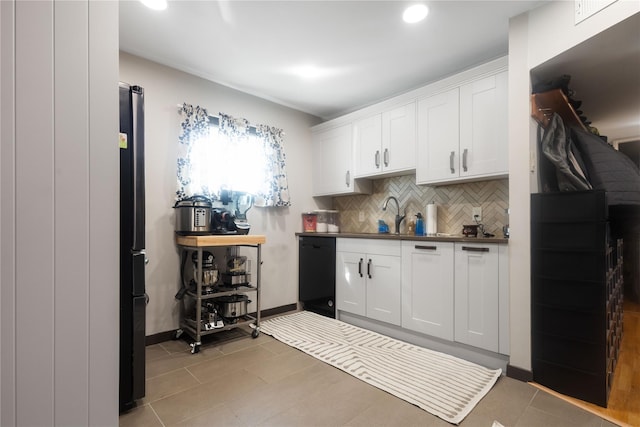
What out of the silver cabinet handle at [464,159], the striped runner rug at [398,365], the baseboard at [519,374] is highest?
the silver cabinet handle at [464,159]

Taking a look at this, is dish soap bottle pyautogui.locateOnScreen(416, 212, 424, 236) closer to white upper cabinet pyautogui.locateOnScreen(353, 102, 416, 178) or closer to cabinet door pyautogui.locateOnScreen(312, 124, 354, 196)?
white upper cabinet pyautogui.locateOnScreen(353, 102, 416, 178)

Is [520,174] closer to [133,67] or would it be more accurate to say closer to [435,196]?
[435,196]

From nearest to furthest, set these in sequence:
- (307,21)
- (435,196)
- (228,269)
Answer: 1. (307,21)
2. (228,269)
3. (435,196)

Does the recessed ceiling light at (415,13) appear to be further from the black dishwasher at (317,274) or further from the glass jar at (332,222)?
the glass jar at (332,222)

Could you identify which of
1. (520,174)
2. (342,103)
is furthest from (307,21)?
(520,174)

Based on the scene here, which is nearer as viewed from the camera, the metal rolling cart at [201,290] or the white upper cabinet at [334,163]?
the metal rolling cart at [201,290]

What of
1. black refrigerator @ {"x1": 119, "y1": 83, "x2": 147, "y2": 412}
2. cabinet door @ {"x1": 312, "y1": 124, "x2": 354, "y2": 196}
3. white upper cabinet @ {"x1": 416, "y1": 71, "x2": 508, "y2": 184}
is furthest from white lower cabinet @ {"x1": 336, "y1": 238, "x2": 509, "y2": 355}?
black refrigerator @ {"x1": 119, "y1": 83, "x2": 147, "y2": 412}

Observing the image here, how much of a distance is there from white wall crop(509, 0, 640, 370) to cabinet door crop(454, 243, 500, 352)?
0.42 feet

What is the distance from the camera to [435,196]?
10.4 ft

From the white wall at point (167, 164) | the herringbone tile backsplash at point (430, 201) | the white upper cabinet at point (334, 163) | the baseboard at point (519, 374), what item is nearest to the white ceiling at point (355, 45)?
the white wall at point (167, 164)

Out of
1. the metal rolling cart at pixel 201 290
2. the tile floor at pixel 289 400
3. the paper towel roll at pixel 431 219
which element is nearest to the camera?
the tile floor at pixel 289 400

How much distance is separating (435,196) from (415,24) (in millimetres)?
1630

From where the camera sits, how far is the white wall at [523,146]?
197cm

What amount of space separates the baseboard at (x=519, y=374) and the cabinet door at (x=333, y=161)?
2225 millimetres
